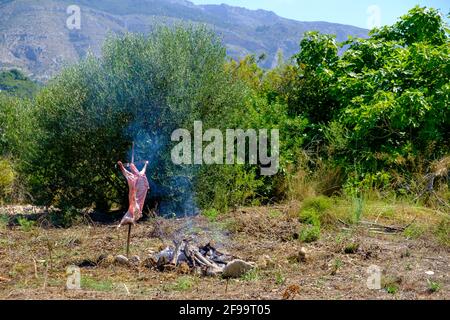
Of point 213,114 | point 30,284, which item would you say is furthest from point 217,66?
point 30,284

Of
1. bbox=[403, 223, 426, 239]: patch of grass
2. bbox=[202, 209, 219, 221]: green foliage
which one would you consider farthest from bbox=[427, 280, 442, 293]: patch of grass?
bbox=[202, 209, 219, 221]: green foliage

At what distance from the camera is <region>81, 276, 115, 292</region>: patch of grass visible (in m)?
4.71

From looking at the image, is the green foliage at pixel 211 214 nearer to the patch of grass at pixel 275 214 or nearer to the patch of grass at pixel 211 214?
the patch of grass at pixel 211 214

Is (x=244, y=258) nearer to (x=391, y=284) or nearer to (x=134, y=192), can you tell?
(x=134, y=192)

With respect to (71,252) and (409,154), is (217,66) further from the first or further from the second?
(71,252)

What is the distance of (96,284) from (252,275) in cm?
137

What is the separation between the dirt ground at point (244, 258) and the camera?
15.0 ft

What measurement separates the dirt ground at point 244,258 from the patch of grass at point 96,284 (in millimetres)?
10

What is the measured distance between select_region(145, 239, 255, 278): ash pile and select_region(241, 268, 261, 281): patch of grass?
35 mm

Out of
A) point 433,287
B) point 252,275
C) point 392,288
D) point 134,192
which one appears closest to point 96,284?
point 134,192

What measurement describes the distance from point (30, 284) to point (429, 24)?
9.25 m

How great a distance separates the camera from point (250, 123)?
9.73 m
